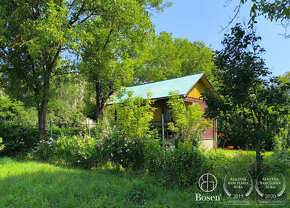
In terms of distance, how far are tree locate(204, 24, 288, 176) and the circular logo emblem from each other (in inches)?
37.6

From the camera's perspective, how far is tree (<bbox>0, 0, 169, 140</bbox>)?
794cm

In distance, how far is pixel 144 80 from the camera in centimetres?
2803

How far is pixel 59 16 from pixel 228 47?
6.41 m

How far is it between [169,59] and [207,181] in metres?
24.0

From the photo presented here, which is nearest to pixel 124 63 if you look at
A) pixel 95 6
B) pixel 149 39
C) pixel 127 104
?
pixel 149 39

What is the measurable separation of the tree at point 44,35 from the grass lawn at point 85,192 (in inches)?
192

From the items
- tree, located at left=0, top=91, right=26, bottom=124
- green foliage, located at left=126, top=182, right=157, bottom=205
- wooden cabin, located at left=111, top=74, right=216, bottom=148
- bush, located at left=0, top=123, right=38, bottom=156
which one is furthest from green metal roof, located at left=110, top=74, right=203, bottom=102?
tree, located at left=0, top=91, right=26, bottom=124

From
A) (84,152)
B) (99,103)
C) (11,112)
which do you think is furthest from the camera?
(11,112)

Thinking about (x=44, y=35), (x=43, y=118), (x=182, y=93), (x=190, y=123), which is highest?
(x=44, y=35)

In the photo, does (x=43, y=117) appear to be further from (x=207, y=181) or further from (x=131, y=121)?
(x=207, y=181)

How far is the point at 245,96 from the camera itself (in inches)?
166

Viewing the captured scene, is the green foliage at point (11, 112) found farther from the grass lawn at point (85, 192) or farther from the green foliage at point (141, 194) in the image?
the green foliage at point (141, 194)

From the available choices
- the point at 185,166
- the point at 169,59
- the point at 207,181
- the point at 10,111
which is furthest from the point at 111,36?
the point at 169,59

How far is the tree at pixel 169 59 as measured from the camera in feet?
81.3
